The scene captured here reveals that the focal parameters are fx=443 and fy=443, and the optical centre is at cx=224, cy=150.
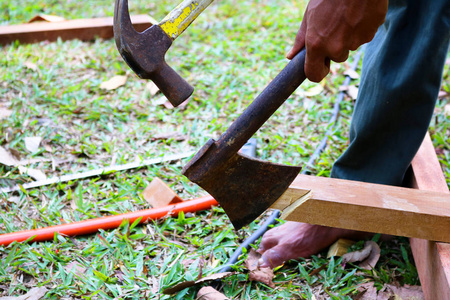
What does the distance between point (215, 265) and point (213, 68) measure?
2020mm

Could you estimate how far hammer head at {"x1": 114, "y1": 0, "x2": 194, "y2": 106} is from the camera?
5.53 ft

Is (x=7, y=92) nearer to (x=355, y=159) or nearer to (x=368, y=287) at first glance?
(x=355, y=159)

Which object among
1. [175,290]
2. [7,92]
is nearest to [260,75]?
[7,92]

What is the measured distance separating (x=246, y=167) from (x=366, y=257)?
2.63 feet

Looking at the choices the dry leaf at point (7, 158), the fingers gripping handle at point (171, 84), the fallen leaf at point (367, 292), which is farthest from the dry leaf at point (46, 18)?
the fallen leaf at point (367, 292)

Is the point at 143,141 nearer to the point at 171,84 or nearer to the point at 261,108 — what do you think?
the point at 171,84

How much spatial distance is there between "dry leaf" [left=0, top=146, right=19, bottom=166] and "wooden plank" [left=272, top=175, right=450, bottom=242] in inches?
64.7

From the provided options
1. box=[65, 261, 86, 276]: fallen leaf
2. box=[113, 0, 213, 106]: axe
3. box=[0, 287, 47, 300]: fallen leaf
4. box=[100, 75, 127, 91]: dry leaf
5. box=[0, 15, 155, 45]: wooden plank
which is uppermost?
A: box=[113, 0, 213, 106]: axe

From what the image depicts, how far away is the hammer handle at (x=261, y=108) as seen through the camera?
1485mm

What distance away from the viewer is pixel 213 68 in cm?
357

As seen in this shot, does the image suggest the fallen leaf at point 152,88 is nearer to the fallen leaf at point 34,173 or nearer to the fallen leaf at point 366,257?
the fallen leaf at point 34,173

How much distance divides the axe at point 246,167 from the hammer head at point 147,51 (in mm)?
422

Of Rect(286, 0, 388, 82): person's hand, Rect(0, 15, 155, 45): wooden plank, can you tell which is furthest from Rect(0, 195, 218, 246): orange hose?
Rect(0, 15, 155, 45): wooden plank

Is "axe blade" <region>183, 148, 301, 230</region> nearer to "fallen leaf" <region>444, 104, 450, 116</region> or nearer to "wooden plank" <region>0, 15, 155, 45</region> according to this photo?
"fallen leaf" <region>444, 104, 450, 116</region>
